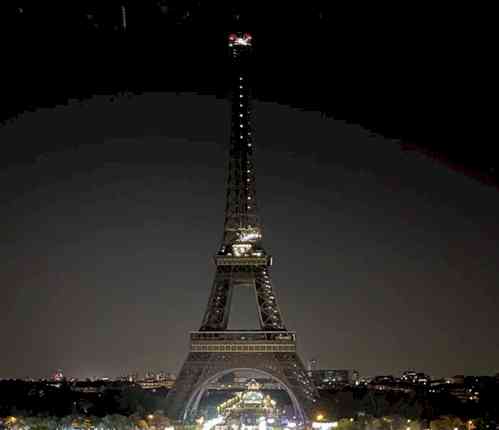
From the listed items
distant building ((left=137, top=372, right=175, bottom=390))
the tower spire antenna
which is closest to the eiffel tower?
the tower spire antenna

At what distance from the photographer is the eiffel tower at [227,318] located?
4534 cm

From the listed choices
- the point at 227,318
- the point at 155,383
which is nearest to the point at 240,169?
the point at 227,318

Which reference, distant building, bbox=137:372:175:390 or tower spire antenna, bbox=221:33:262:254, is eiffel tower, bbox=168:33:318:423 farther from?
distant building, bbox=137:372:175:390

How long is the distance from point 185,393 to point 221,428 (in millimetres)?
3107

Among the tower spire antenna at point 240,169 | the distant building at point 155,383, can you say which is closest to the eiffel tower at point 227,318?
the tower spire antenna at point 240,169

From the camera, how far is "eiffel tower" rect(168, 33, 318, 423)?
45344 millimetres

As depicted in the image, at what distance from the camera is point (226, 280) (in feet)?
158

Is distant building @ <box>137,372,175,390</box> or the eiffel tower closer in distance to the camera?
the eiffel tower

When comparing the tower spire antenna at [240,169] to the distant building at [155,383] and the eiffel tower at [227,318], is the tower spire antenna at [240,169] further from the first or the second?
the distant building at [155,383]

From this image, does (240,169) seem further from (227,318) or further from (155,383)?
(155,383)

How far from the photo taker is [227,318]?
48844mm

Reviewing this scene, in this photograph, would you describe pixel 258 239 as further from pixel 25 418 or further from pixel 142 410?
pixel 25 418

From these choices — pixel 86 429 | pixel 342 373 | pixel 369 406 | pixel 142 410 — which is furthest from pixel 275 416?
pixel 342 373

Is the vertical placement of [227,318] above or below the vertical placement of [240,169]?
below
